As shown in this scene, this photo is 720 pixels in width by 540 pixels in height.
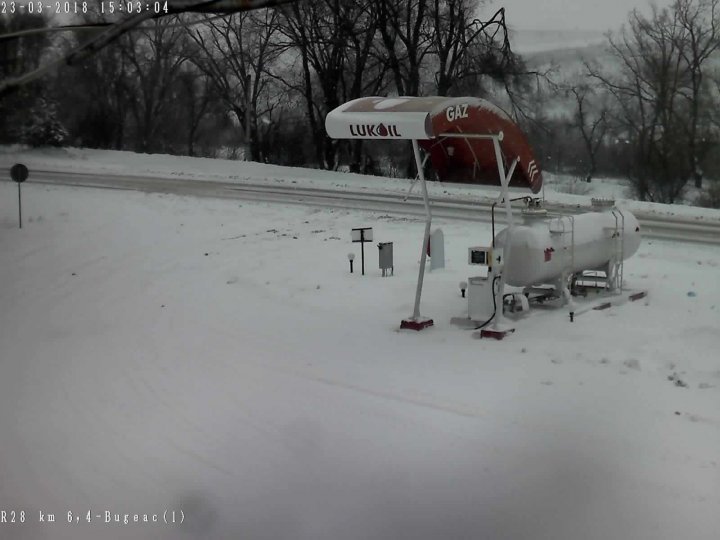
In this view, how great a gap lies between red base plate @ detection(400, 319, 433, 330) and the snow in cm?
773

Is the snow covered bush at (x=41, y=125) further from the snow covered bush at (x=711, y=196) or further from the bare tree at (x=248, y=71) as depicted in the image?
the snow covered bush at (x=711, y=196)

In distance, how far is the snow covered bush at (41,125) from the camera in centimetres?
667

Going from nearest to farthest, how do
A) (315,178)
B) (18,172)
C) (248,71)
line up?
(18,172) < (248,71) < (315,178)

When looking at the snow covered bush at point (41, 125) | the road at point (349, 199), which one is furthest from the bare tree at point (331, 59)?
the snow covered bush at point (41, 125)

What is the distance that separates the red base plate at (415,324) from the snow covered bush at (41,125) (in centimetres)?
453

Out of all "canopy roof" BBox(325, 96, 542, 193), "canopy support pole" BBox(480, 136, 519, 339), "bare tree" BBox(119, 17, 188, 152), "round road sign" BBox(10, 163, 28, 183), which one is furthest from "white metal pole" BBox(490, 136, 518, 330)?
"round road sign" BBox(10, 163, 28, 183)

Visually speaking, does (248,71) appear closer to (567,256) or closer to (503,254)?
(567,256)

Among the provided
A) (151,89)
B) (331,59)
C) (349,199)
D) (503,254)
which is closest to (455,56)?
(331,59)

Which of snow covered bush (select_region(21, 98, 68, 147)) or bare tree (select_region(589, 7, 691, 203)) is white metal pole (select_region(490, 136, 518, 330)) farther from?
bare tree (select_region(589, 7, 691, 203))

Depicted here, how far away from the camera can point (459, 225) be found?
19594mm

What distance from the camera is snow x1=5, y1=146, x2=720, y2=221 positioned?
21453 millimetres

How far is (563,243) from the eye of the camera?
11414 millimetres

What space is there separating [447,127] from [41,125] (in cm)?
414

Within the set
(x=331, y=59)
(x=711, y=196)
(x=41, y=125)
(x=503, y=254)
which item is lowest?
(x=503, y=254)
